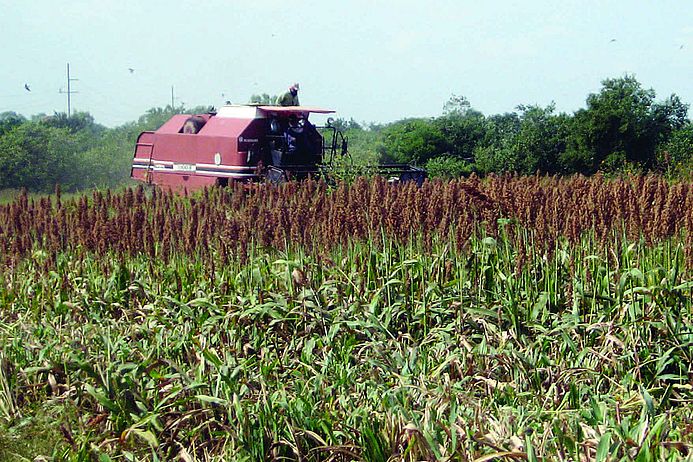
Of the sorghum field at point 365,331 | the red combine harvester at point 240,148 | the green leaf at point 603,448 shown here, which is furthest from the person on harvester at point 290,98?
the green leaf at point 603,448

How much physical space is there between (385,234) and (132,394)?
240 cm

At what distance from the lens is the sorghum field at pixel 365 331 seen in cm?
445

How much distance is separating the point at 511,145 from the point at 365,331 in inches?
583

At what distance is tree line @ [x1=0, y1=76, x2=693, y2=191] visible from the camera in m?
17.7

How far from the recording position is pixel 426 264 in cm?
631

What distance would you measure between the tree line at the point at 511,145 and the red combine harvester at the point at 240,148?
112 cm

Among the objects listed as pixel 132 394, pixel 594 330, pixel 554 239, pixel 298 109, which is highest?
pixel 298 109

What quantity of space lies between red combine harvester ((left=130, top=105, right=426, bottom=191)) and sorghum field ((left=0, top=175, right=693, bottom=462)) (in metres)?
8.69

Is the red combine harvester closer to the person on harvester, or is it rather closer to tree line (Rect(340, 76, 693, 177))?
the person on harvester

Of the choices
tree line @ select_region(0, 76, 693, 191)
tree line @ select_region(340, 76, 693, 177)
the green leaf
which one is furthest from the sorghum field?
tree line @ select_region(340, 76, 693, 177)

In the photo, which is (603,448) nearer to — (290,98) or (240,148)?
(240,148)

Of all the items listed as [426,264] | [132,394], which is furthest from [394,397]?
[426,264]

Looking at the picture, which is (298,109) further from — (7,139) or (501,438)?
(501,438)

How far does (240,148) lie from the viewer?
53.7 ft
